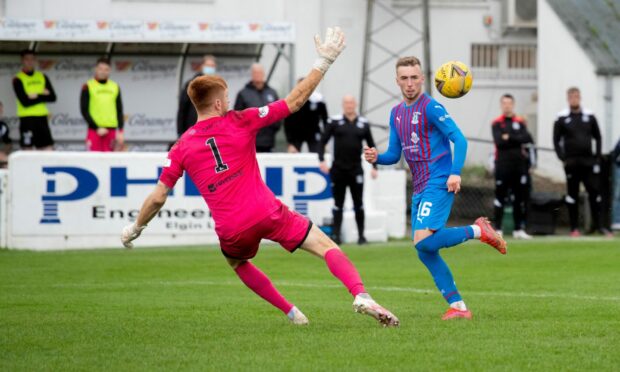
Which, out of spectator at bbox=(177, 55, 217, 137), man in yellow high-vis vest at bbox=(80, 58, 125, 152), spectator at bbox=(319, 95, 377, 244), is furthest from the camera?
man in yellow high-vis vest at bbox=(80, 58, 125, 152)

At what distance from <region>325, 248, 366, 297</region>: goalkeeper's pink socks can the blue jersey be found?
Result: 4.43 ft

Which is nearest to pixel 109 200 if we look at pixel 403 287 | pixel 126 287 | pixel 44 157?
pixel 44 157

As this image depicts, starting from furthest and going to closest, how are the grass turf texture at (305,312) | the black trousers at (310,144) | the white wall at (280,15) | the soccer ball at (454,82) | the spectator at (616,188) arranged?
the white wall at (280,15)
the spectator at (616,188)
the black trousers at (310,144)
the soccer ball at (454,82)
the grass turf texture at (305,312)

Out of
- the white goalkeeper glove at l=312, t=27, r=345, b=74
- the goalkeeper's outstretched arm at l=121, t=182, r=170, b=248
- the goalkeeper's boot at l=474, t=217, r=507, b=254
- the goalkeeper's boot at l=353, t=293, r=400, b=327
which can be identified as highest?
the white goalkeeper glove at l=312, t=27, r=345, b=74

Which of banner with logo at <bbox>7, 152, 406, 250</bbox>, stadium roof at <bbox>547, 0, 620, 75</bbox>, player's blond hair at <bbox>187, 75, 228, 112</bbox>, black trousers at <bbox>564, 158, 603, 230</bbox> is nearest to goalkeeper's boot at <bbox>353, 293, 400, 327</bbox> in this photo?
player's blond hair at <bbox>187, 75, 228, 112</bbox>

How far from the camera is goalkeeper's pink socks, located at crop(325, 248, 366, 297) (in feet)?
28.3

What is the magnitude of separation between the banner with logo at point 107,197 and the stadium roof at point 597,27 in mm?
8380

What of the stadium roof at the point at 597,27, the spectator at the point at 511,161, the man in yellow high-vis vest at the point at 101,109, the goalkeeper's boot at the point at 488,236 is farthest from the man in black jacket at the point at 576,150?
the goalkeeper's boot at the point at 488,236

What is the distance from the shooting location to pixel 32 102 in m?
20.8

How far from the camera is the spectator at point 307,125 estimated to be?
67.4 ft

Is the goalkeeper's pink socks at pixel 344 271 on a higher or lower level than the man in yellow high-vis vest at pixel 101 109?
lower

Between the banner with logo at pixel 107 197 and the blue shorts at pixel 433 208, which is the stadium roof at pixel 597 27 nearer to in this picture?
the banner with logo at pixel 107 197

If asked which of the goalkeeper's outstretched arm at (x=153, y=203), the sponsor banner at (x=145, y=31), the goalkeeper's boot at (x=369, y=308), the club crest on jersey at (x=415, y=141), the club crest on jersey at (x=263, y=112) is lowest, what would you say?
the goalkeeper's boot at (x=369, y=308)

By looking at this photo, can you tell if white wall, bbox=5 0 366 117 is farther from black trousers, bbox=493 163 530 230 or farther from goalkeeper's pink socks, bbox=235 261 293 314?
goalkeeper's pink socks, bbox=235 261 293 314
